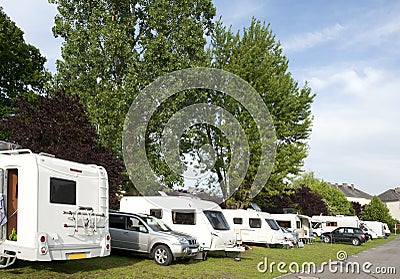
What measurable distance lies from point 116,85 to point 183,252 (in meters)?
11.6

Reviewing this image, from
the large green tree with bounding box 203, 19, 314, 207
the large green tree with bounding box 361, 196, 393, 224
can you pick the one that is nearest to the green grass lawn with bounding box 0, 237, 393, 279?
the large green tree with bounding box 203, 19, 314, 207

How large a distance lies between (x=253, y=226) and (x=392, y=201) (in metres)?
112

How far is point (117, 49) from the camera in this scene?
81.7ft

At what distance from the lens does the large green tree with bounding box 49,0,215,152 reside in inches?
954

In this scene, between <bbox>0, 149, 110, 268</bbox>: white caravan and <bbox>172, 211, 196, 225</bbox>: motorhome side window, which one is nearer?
<bbox>0, 149, 110, 268</bbox>: white caravan

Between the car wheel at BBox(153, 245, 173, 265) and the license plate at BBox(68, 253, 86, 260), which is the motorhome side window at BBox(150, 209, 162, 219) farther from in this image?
the license plate at BBox(68, 253, 86, 260)

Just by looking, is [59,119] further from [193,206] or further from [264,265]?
[264,265]

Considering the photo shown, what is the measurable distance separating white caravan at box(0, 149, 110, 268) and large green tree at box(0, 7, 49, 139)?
18.9 meters

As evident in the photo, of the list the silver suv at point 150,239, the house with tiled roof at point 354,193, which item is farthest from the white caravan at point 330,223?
the house with tiled roof at point 354,193

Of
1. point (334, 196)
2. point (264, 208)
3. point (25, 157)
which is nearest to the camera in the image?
point (25, 157)

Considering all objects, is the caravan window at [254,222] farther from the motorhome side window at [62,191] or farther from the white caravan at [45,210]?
the motorhome side window at [62,191]

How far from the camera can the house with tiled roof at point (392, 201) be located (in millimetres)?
126206

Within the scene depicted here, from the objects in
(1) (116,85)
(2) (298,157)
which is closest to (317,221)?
(2) (298,157)

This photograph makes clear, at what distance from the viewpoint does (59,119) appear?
18.9 meters
